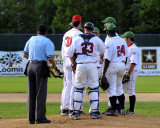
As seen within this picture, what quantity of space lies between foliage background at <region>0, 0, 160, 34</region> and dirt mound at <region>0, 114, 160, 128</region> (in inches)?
1252

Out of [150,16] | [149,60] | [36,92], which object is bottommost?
[36,92]

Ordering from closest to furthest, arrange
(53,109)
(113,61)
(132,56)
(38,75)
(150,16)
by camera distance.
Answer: (38,75) → (113,61) → (132,56) → (53,109) → (150,16)

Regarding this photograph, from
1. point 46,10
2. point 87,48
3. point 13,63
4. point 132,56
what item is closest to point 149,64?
point 13,63

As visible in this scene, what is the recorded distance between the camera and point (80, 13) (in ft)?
143

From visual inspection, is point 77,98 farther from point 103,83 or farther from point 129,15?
point 129,15

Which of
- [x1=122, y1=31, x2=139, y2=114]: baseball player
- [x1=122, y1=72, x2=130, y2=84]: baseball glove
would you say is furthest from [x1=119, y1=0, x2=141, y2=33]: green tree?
[x1=122, y1=72, x2=130, y2=84]: baseball glove

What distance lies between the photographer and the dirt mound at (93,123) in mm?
7559

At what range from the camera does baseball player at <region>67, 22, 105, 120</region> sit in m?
8.17

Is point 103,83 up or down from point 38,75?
down

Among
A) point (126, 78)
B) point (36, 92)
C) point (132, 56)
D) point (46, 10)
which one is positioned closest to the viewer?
point (36, 92)

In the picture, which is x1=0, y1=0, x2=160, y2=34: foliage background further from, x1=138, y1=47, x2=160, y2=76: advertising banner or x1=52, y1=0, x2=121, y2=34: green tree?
x1=138, y1=47, x2=160, y2=76: advertising banner

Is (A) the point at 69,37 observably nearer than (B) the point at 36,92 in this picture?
No

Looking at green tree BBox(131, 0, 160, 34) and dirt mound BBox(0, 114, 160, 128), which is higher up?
green tree BBox(131, 0, 160, 34)

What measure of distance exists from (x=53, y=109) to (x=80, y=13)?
108 feet
